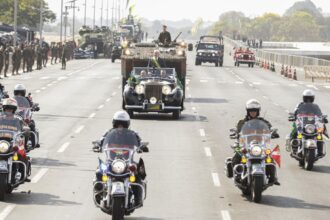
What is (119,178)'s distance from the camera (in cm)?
1485

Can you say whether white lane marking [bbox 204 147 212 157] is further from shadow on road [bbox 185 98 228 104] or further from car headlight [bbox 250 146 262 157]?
shadow on road [bbox 185 98 228 104]

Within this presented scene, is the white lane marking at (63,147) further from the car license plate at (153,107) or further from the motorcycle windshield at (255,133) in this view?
the motorcycle windshield at (255,133)

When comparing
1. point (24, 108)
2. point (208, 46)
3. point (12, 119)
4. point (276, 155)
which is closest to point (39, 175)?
point (24, 108)

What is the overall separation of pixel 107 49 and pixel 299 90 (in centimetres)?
5893

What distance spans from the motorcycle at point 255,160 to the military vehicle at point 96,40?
9559cm

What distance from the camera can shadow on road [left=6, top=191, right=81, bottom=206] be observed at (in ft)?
56.3

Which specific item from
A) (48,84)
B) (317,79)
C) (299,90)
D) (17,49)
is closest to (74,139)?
(48,84)

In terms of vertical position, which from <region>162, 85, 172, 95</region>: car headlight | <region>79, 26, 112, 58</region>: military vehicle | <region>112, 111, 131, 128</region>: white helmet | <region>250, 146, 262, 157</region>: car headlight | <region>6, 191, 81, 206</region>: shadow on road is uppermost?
<region>112, 111, 131, 128</region>: white helmet

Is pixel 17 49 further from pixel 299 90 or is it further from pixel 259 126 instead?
pixel 259 126

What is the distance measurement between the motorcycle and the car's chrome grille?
17662 millimetres

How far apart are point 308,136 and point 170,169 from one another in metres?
2.88

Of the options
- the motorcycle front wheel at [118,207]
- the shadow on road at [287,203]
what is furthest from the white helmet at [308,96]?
the motorcycle front wheel at [118,207]

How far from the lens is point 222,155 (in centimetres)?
2570

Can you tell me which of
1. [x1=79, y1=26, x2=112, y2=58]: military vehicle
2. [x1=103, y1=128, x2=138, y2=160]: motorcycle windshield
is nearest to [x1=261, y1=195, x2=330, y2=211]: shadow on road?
[x1=103, y1=128, x2=138, y2=160]: motorcycle windshield
